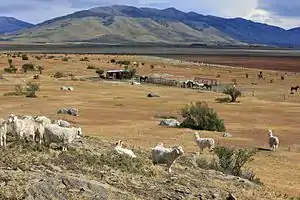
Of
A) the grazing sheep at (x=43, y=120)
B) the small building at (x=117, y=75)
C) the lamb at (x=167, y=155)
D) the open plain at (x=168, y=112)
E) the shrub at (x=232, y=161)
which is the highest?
the grazing sheep at (x=43, y=120)

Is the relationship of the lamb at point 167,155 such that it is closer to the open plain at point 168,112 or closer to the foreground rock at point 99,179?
the foreground rock at point 99,179

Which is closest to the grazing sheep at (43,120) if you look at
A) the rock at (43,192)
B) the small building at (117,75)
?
the rock at (43,192)

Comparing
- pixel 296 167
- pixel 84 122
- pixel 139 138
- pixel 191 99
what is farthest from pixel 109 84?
pixel 296 167

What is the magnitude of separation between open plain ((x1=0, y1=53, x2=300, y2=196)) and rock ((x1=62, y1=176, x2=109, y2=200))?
24.7 feet

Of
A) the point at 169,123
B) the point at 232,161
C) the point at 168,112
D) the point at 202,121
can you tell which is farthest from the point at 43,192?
the point at 168,112

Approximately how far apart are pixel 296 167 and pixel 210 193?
9661 millimetres

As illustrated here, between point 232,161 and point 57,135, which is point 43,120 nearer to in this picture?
point 57,135

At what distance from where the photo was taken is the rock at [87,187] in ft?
41.1

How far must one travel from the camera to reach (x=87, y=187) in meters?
12.8

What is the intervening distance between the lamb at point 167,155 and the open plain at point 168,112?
13.2 ft

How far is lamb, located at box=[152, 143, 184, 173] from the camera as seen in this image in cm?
1636

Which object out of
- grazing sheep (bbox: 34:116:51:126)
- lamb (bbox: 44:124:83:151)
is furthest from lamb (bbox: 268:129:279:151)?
lamb (bbox: 44:124:83:151)

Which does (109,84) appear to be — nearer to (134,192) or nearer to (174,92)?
(174,92)

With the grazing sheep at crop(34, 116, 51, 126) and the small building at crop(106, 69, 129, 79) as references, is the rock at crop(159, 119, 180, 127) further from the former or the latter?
the small building at crop(106, 69, 129, 79)
